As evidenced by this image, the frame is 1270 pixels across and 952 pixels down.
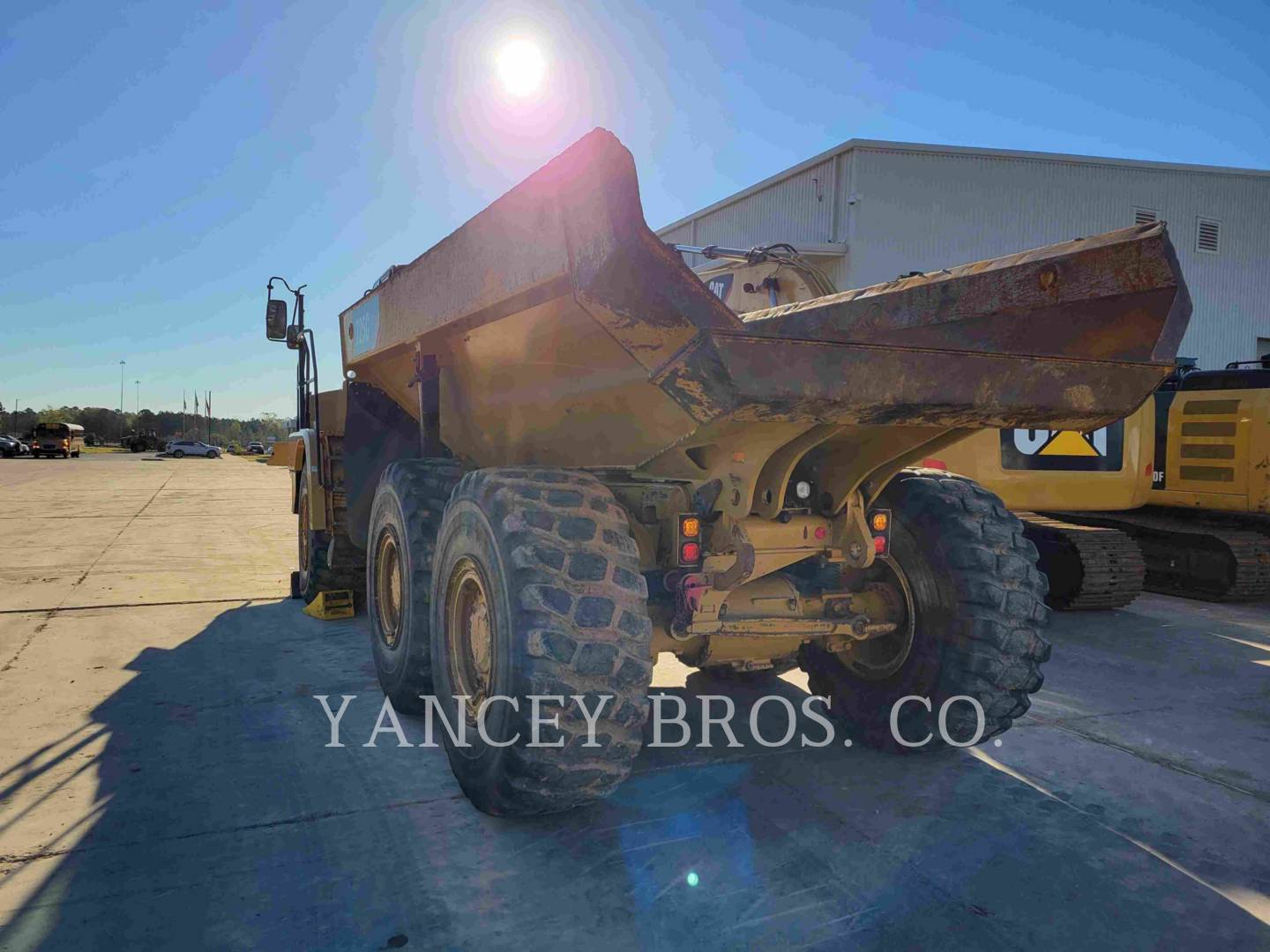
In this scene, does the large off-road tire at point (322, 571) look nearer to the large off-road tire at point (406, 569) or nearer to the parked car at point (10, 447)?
the large off-road tire at point (406, 569)

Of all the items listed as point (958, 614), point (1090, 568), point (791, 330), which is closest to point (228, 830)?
point (791, 330)

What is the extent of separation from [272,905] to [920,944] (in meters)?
1.90

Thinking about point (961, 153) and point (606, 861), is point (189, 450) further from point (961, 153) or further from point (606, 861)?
point (606, 861)

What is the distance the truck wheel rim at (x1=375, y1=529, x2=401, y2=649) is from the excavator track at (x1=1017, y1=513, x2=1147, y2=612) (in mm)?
5519

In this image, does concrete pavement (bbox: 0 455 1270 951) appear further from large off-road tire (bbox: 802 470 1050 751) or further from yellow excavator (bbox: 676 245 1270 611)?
yellow excavator (bbox: 676 245 1270 611)

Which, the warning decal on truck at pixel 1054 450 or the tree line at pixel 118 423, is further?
the tree line at pixel 118 423

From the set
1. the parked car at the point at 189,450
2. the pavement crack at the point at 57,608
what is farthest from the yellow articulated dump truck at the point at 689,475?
the parked car at the point at 189,450

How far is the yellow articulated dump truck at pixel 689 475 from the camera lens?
2.60 meters

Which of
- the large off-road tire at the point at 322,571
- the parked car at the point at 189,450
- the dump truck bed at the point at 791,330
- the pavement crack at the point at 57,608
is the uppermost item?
the dump truck bed at the point at 791,330

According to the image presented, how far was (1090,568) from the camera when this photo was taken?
24.1 feet

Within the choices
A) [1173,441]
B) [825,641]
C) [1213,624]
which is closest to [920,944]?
[825,641]

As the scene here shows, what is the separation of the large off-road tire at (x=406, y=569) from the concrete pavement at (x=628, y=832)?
28 centimetres

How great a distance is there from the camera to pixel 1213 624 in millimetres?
7383

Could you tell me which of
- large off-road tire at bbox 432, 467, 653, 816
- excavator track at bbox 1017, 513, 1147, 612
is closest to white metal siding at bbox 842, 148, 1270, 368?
excavator track at bbox 1017, 513, 1147, 612
